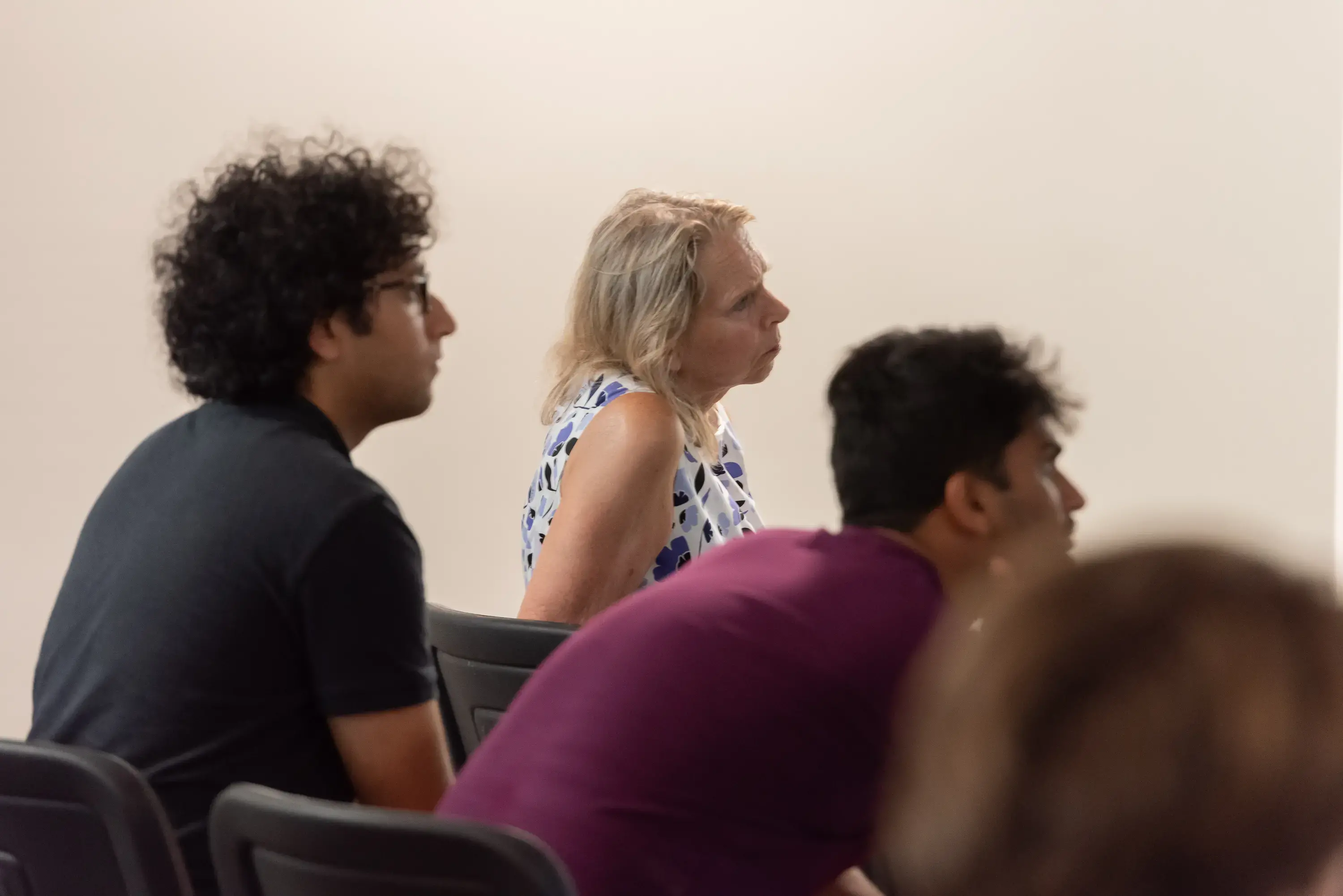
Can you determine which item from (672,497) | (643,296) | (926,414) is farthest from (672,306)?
(926,414)

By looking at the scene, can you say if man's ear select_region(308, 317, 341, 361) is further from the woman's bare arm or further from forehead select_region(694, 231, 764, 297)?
forehead select_region(694, 231, 764, 297)

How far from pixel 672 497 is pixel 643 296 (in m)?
0.36

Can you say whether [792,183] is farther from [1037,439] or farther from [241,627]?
[241,627]

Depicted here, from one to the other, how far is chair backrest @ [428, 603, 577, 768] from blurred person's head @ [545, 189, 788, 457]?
645mm

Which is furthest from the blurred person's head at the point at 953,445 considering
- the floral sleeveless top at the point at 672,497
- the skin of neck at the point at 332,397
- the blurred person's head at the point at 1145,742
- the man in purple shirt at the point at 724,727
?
the floral sleeveless top at the point at 672,497

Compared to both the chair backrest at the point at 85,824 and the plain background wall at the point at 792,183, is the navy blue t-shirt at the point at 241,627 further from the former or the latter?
the plain background wall at the point at 792,183

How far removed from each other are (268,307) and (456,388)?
1902 mm

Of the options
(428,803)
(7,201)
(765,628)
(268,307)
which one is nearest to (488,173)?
(7,201)

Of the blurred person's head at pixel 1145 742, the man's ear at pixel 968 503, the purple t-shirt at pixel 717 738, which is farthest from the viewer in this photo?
the man's ear at pixel 968 503

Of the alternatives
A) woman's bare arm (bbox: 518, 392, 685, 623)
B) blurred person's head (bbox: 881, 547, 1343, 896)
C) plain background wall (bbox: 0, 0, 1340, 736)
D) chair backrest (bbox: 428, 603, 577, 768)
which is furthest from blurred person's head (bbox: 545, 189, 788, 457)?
blurred person's head (bbox: 881, 547, 1343, 896)

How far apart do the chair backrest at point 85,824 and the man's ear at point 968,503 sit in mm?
769

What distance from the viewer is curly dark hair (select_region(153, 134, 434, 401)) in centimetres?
Answer: 152

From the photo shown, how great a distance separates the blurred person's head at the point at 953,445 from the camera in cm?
131

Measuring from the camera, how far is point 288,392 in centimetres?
153
